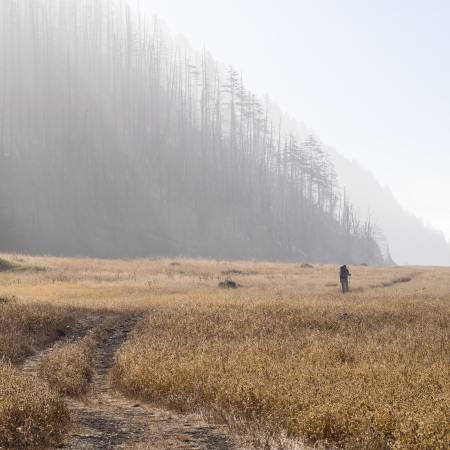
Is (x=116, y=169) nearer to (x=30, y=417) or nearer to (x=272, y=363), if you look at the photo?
(x=272, y=363)

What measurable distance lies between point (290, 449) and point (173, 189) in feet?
294

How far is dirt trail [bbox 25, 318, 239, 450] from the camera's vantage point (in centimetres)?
777

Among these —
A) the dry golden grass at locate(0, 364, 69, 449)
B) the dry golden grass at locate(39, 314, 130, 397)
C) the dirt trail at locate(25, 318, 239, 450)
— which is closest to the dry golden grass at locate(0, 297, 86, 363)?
the dry golden grass at locate(39, 314, 130, 397)

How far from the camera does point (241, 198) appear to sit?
109 meters

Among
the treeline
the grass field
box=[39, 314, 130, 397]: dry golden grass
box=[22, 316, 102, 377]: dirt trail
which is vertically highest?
the treeline

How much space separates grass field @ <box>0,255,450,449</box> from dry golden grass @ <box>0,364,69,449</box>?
0.03 meters

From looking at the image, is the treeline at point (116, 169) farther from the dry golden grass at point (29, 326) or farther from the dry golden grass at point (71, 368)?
the dry golden grass at point (71, 368)

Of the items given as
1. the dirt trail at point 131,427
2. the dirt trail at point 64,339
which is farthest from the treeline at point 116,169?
the dirt trail at point 131,427

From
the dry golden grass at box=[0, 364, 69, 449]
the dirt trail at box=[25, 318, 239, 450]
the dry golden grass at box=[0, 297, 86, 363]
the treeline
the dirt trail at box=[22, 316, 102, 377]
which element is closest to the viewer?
the dry golden grass at box=[0, 364, 69, 449]

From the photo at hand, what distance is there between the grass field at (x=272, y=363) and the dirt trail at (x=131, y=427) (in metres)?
0.33

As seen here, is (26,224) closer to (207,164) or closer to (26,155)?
(26,155)

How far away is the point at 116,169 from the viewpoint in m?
88.6

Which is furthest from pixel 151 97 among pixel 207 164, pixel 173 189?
pixel 173 189

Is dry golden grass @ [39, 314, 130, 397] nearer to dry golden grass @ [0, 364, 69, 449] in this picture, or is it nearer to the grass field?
the grass field
